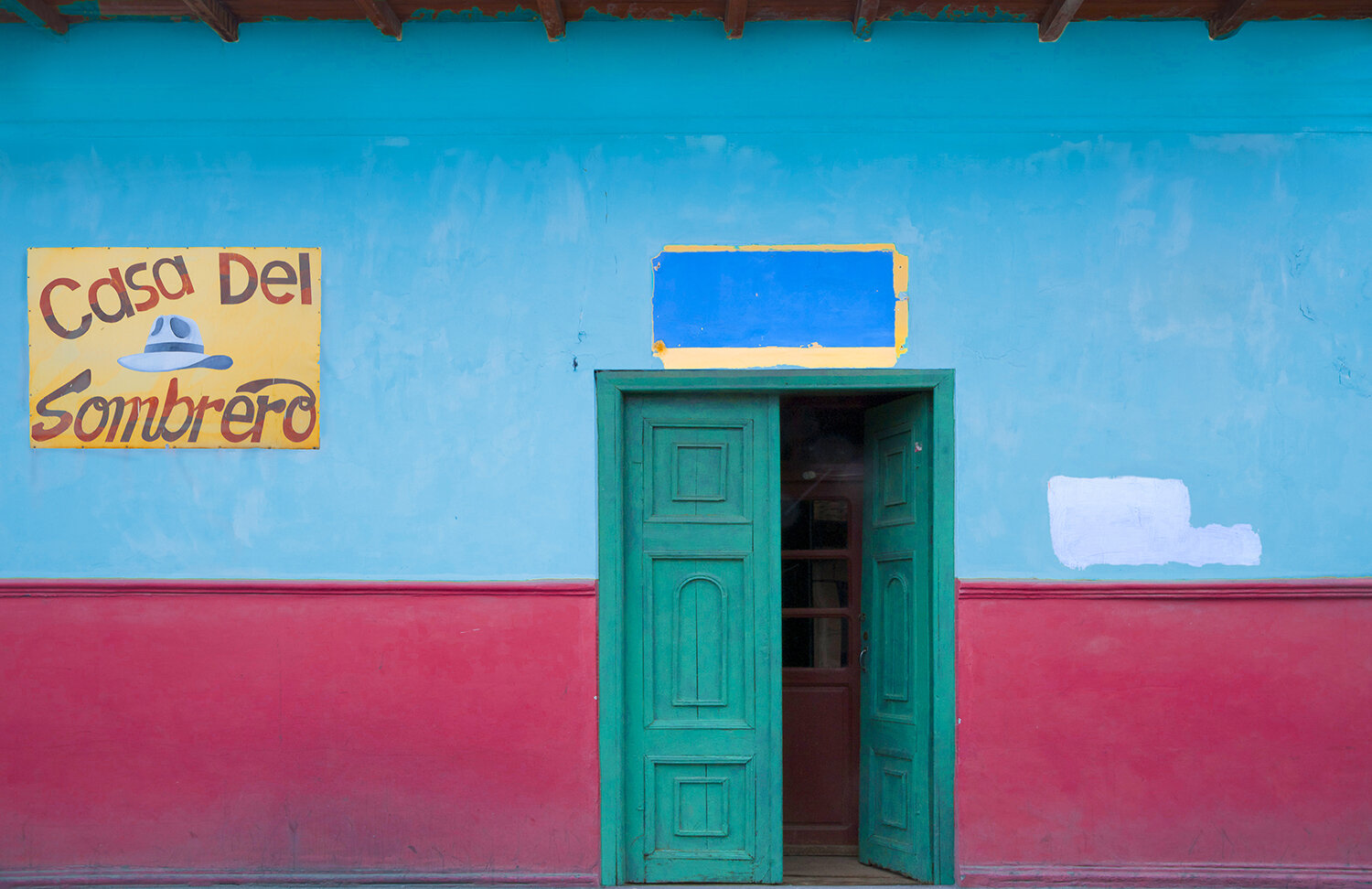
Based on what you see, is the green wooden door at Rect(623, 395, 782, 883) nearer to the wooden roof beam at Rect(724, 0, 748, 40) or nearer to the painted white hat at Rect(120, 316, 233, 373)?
the wooden roof beam at Rect(724, 0, 748, 40)

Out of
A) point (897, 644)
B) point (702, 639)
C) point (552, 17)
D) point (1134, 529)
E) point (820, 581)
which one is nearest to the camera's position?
point (552, 17)

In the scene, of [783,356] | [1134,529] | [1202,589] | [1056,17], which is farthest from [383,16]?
[1202,589]

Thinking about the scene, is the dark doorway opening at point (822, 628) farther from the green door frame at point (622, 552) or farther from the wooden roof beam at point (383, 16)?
the wooden roof beam at point (383, 16)

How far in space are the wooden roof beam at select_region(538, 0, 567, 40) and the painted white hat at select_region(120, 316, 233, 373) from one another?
2.16 meters

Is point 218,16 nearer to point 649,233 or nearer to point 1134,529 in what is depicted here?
point 649,233

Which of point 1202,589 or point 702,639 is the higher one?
point 1202,589

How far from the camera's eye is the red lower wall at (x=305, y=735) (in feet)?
13.9

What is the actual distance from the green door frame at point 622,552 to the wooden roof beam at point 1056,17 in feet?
5.48

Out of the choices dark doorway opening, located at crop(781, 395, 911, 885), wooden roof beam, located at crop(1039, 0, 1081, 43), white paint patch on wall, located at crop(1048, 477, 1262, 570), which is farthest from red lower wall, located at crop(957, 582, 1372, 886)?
wooden roof beam, located at crop(1039, 0, 1081, 43)

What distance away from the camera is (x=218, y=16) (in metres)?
4.25

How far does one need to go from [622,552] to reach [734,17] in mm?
2518

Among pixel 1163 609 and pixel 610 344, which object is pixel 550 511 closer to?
pixel 610 344

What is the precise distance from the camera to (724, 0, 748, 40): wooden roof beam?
13.6 feet

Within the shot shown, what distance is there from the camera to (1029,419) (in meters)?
4.35
